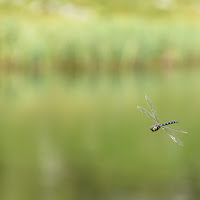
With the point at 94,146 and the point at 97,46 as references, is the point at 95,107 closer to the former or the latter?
the point at 94,146

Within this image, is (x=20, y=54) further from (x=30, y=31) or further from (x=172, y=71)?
(x=172, y=71)

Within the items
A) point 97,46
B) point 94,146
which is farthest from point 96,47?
point 94,146

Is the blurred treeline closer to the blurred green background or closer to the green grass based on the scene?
the blurred green background

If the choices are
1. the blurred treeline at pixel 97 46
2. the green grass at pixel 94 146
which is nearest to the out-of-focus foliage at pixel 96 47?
the blurred treeline at pixel 97 46

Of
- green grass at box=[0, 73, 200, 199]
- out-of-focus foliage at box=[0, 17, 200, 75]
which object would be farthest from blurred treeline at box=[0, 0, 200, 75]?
green grass at box=[0, 73, 200, 199]

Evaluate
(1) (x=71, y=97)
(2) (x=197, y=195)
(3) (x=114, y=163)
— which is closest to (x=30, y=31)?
(1) (x=71, y=97)

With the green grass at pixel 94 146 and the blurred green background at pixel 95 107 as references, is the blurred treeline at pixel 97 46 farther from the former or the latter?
the green grass at pixel 94 146

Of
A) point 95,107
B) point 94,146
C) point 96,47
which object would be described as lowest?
point 96,47

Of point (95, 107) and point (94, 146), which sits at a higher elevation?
point (94, 146)

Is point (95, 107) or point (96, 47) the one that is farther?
point (96, 47)
